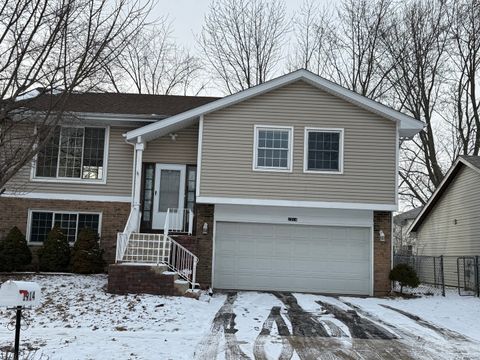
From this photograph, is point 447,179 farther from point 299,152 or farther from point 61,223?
point 61,223

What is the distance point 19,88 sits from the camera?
5.64 metres

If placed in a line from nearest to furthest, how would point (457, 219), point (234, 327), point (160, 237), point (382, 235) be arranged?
1. point (234, 327)
2. point (160, 237)
3. point (382, 235)
4. point (457, 219)

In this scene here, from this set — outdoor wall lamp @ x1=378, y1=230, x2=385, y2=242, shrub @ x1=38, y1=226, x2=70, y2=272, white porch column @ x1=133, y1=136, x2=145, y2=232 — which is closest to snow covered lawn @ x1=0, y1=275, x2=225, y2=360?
shrub @ x1=38, y1=226, x2=70, y2=272

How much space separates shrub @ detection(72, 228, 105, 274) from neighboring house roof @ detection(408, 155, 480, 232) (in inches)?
520

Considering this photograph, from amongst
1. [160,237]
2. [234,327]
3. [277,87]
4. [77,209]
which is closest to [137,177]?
[160,237]

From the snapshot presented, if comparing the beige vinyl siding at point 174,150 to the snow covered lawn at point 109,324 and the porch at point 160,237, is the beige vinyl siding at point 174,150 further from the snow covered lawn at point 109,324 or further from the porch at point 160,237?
the snow covered lawn at point 109,324

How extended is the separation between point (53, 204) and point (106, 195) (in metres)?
1.65

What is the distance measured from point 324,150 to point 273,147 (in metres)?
1.54

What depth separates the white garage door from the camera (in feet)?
52.1

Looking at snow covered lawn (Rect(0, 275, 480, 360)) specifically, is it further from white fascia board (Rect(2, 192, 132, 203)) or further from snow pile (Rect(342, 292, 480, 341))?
white fascia board (Rect(2, 192, 132, 203))

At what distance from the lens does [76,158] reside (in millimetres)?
16406

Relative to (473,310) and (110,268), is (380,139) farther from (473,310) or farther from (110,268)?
(110,268)

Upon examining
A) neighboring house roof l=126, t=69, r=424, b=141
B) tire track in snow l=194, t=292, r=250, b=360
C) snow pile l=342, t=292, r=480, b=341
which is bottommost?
tire track in snow l=194, t=292, r=250, b=360

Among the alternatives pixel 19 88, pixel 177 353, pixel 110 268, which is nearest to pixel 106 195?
pixel 110 268
